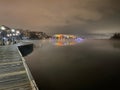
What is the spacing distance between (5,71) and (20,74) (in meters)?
2.02

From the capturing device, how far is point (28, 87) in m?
10.3

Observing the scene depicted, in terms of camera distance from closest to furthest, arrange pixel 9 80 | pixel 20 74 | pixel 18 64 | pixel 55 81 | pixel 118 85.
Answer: pixel 9 80 < pixel 20 74 < pixel 18 64 < pixel 118 85 < pixel 55 81

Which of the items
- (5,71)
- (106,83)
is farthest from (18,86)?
(106,83)

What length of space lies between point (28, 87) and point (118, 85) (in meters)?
14.1

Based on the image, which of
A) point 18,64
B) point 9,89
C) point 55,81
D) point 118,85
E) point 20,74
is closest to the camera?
point 9,89

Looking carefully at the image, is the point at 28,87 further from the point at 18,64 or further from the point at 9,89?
the point at 18,64

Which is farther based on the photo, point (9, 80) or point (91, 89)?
point (91, 89)

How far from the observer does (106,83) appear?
18.3 meters

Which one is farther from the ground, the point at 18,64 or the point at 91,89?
the point at 18,64

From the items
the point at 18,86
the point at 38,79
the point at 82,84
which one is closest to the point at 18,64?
the point at 18,86

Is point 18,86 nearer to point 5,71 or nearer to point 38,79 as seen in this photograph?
point 5,71

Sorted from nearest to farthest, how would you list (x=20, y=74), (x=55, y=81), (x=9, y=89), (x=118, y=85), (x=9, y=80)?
(x=9, y=89) < (x=9, y=80) < (x=20, y=74) < (x=118, y=85) < (x=55, y=81)

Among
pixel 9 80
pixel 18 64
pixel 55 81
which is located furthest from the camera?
pixel 55 81

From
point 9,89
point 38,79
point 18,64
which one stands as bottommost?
point 38,79
